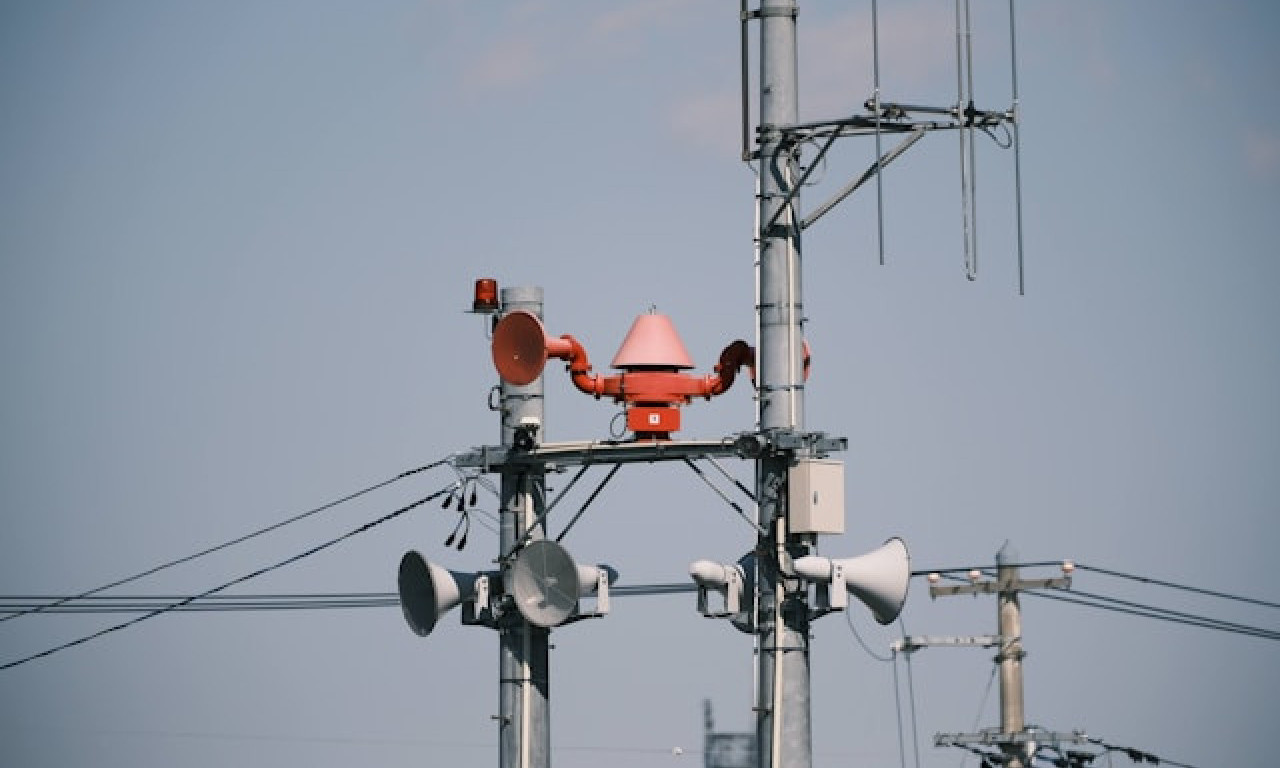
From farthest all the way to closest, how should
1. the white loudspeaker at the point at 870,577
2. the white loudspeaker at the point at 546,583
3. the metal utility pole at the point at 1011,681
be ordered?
the metal utility pole at the point at 1011,681 → the white loudspeaker at the point at 546,583 → the white loudspeaker at the point at 870,577

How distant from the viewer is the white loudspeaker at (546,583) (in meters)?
56.3

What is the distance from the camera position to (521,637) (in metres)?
58.1

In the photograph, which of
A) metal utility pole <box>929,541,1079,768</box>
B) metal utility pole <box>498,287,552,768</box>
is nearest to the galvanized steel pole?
metal utility pole <box>929,541,1079,768</box>

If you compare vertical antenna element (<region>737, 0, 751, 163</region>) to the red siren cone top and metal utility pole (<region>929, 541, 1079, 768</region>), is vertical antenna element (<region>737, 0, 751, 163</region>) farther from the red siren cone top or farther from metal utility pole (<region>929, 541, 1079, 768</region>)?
metal utility pole (<region>929, 541, 1079, 768</region>)

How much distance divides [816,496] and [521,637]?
711cm

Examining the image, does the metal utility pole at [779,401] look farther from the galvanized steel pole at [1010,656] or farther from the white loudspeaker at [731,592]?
the galvanized steel pole at [1010,656]

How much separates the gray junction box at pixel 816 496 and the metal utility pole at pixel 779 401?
36cm

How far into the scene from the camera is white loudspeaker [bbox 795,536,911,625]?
53750mm

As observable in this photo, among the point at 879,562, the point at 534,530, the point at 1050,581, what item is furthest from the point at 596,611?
the point at 1050,581

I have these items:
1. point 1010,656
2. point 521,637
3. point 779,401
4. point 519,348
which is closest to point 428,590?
point 521,637

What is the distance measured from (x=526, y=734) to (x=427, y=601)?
9.86 feet

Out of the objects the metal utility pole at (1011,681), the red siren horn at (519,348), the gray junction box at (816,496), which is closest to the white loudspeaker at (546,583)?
the red siren horn at (519,348)

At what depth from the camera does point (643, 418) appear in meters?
56.2

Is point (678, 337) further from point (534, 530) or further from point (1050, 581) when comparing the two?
point (1050, 581)
